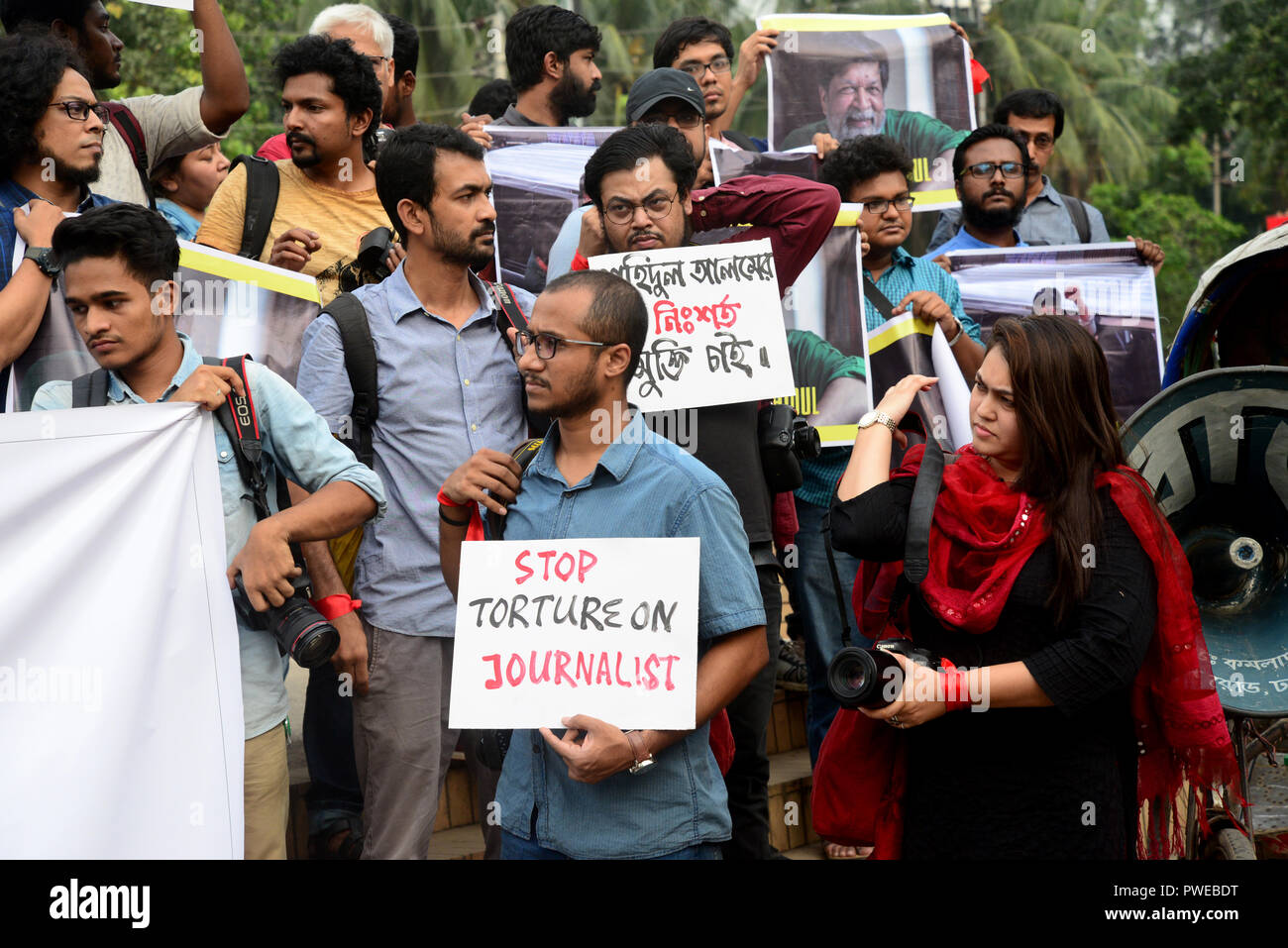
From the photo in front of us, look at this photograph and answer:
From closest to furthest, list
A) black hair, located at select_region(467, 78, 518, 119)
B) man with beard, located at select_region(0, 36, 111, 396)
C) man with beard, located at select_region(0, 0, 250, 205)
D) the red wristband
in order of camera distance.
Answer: the red wristband
man with beard, located at select_region(0, 36, 111, 396)
man with beard, located at select_region(0, 0, 250, 205)
black hair, located at select_region(467, 78, 518, 119)

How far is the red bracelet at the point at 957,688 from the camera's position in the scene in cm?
306

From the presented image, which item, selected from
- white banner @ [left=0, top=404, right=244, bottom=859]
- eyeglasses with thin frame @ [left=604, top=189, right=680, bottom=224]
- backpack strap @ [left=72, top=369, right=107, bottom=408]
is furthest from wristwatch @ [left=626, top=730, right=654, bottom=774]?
eyeglasses with thin frame @ [left=604, top=189, right=680, bottom=224]

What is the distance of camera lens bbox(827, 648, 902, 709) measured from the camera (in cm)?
303

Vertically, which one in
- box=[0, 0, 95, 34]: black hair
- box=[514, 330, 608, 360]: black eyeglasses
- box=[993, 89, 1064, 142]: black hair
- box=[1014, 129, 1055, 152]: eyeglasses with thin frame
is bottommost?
box=[514, 330, 608, 360]: black eyeglasses

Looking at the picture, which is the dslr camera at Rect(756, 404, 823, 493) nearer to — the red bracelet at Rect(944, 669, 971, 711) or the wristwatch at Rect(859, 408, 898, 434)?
the wristwatch at Rect(859, 408, 898, 434)

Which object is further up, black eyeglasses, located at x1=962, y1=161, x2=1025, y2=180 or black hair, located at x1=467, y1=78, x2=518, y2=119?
black hair, located at x1=467, y1=78, x2=518, y2=119

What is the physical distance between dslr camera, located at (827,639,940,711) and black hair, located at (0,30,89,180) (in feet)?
8.49

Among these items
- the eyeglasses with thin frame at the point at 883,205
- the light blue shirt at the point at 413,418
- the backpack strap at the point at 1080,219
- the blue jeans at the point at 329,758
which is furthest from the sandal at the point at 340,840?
the backpack strap at the point at 1080,219

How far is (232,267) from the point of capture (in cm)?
412

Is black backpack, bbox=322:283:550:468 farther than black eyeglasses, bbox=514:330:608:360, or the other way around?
black backpack, bbox=322:283:550:468

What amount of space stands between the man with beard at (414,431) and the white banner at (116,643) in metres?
0.48

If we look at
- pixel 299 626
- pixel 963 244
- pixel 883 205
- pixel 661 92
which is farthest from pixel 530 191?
pixel 299 626

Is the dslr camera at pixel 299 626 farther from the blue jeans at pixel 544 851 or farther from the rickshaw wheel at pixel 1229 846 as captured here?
the rickshaw wheel at pixel 1229 846
